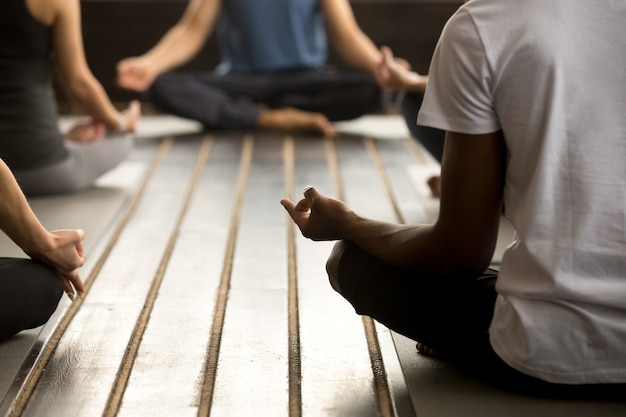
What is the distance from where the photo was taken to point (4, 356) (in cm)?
195

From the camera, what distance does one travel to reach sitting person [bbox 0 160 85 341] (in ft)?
6.31

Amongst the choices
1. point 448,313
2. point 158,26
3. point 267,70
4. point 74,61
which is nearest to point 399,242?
point 448,313

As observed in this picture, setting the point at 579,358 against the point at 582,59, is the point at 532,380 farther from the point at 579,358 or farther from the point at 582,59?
the point at 582,59

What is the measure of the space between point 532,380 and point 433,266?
9.5 inches

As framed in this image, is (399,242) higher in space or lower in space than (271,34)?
higher

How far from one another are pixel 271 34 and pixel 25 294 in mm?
3138

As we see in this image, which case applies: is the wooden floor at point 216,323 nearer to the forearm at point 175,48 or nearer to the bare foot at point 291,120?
the bare foot at point 291,120

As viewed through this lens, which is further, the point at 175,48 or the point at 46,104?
the point at 175,48

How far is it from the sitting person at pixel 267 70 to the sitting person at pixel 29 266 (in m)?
2.63

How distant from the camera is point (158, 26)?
562cm

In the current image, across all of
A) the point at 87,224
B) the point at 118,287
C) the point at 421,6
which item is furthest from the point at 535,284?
the point at 421,6

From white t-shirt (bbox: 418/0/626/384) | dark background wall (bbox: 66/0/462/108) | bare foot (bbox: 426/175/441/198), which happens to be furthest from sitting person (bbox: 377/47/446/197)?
dark background wall (bbox: 66/0/462/108)

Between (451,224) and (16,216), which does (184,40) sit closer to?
(16,216)

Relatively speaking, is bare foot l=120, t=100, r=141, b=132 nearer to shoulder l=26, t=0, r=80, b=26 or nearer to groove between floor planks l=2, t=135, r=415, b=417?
groove between floor planks l=2, t=135, r=415, b=417
